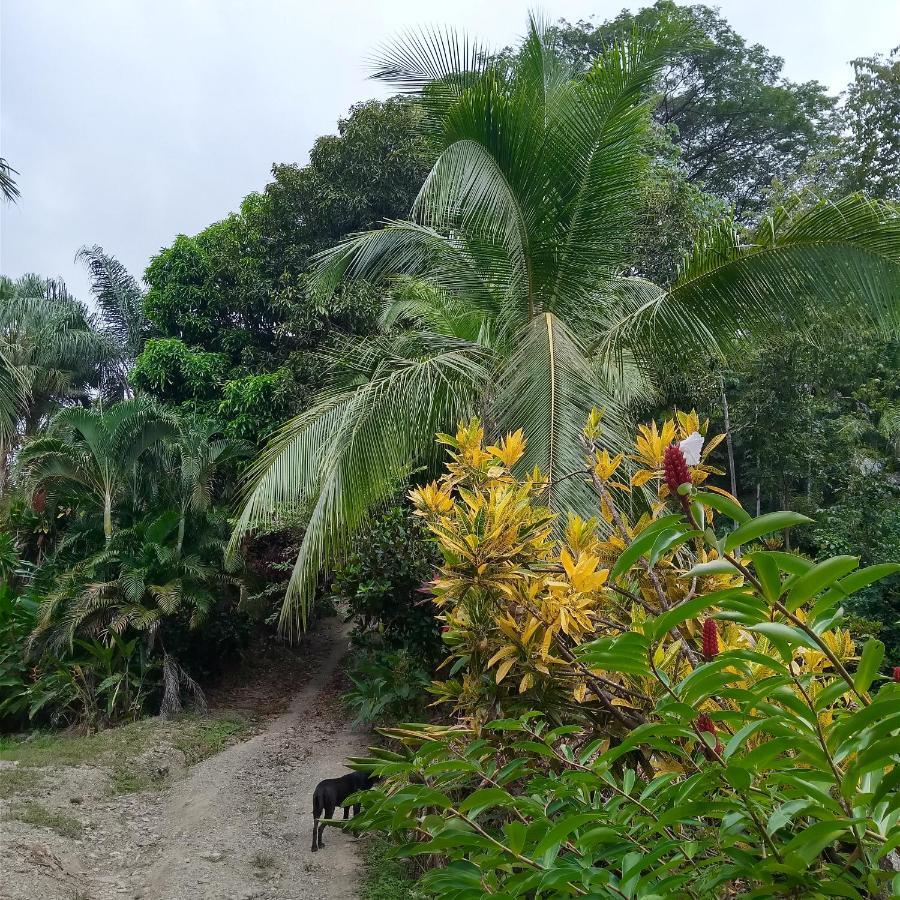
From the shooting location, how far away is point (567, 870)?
→ 3.91 ft

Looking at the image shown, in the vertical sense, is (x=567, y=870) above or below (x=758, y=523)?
below

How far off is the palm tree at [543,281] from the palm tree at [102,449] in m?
5.54

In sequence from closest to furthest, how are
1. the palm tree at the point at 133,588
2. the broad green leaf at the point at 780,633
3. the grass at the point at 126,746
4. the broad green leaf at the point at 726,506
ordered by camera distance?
the broad green leaf at the point at 780,633 → the broad green leaf at the point at 726,506 → the grass at the point at 126,746 → the palm tree at the point at 133,588

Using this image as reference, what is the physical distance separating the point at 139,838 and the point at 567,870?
643 centimetres

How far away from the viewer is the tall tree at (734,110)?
2155cm

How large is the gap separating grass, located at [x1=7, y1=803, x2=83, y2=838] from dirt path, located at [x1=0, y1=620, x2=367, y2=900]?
0.42 ft

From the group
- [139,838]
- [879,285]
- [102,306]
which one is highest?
[102,306]

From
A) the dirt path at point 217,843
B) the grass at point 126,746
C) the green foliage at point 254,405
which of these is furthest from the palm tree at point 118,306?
the dirt path at point 217,843

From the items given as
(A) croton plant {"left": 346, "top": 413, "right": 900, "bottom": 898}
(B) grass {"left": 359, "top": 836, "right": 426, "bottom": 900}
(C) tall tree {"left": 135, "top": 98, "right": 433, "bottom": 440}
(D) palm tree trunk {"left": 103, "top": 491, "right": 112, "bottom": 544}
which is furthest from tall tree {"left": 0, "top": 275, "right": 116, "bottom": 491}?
(A) croton plant {"left": 346, "top": 413, "right": 900, "bottom": 898}

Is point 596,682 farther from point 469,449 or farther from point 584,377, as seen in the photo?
point 584,377

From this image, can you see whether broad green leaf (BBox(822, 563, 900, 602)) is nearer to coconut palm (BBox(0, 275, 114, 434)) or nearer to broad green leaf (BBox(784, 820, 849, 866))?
broad green leaf (BBox(784, 820, 849, 866))

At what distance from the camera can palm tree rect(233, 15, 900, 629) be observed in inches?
→ 191

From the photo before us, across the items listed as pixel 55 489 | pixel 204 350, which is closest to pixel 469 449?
pixel 55 489

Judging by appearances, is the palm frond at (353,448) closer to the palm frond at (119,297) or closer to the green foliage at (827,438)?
the green foliage at (827,438)
